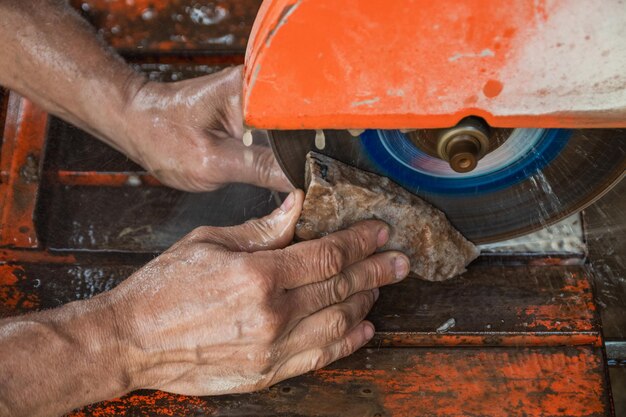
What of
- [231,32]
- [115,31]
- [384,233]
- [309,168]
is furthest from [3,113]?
[384,233]

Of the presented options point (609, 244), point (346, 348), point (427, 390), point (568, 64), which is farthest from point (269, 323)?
point (609, 244)

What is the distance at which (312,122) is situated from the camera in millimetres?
1395

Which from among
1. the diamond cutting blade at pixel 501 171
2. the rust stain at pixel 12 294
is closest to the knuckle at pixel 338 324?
the diamond cutting blade at pixel 501 171

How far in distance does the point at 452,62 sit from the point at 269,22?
34cm

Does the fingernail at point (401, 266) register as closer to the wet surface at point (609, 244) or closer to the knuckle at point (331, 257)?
the knuckle at point (331, 257)

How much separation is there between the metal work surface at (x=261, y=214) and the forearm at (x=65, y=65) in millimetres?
247

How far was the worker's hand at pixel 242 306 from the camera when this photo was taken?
1.60 meters

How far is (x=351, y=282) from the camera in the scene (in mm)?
1735

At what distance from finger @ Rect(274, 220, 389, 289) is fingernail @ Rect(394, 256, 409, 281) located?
137 millimetres

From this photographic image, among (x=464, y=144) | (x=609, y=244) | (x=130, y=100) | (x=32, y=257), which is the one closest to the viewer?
(x=464, y=144)

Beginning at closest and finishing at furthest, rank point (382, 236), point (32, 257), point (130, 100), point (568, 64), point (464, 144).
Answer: point (568, 64) < point (464, 144) < point (382, 236) < point (130, 100) < point (32, 257)

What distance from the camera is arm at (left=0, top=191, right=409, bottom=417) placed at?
159 cm

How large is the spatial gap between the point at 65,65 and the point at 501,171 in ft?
4.15

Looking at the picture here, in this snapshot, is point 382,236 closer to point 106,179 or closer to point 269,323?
point 269,323
